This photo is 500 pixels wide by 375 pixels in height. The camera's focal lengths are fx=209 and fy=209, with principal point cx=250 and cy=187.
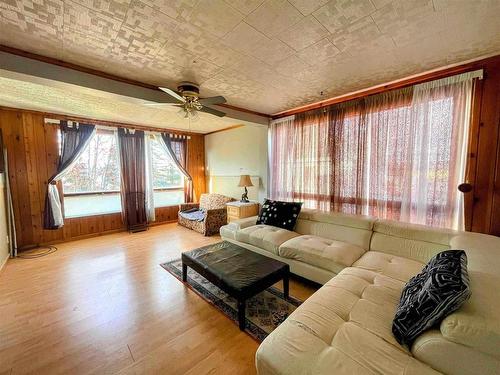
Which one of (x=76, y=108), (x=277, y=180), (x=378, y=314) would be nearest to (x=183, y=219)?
(x=277, y=180)

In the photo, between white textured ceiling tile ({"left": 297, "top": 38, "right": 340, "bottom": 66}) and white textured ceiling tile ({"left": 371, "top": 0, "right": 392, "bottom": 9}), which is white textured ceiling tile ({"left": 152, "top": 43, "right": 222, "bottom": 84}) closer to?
white textured ceiling tile ({"left": 297, "top": 38, "right": 340, "bottom": 66})

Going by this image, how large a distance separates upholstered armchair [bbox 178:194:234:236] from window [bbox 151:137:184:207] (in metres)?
0.61

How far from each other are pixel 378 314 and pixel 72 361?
2.15 m

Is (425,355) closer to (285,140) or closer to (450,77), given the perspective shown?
(450,77)

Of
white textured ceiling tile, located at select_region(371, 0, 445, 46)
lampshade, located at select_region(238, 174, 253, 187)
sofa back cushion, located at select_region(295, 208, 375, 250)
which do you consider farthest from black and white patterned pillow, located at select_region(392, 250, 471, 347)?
lampshade, located at select_region(238, 174, 253, 187)

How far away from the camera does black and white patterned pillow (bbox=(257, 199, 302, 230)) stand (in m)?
3.16

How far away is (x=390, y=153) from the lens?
2703 mm

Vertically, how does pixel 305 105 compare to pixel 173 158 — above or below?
above

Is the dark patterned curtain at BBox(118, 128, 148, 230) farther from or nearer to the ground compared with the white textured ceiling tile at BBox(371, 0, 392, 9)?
nearer to the ground

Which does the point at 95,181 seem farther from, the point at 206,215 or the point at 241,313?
the point at 241,313

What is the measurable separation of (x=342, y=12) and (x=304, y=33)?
0.30 m

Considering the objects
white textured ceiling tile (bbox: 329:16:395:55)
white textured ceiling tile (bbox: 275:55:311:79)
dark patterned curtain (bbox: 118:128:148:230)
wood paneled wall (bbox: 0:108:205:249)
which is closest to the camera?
white textured ceiling tile (bbox: 329:16:395:55)

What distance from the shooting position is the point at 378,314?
1.32 meters

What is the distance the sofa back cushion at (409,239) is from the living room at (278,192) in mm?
17
